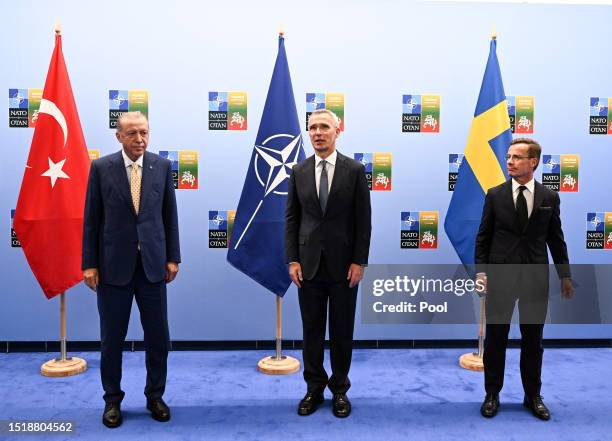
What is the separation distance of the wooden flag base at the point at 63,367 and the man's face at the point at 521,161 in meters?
2.99

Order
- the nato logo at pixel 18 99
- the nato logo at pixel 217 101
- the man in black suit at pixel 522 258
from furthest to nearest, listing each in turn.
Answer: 1. the nato logo at pixel 217 101
2. the nato logo at pixel 18 99
3. the man in black suit at pixel 522 258

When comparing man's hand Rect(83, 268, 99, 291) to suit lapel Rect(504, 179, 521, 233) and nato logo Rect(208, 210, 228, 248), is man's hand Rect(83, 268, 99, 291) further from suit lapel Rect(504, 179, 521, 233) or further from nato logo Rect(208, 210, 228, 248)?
suit lapel Rect(504, 179, 521, 233)

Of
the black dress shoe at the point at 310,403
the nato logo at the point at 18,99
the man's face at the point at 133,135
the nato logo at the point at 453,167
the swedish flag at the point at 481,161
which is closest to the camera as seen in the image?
the man's face at the point at 133,135

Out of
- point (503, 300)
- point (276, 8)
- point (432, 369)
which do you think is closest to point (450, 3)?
point (276, 8)

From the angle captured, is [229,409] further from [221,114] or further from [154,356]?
[221,114]

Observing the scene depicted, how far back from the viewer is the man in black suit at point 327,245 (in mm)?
2848

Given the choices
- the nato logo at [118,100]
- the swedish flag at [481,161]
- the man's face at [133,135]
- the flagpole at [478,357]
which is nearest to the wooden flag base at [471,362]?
the flagpole at [478,357]

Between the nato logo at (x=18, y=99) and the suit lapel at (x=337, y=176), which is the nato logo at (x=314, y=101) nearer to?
the suit lapel at (x=337, y=176)

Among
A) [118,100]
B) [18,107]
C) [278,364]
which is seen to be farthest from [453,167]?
[18,107]

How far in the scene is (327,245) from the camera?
112 inches

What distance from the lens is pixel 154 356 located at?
2824mm

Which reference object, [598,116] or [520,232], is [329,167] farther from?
[598,116]

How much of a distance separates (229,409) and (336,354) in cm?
67

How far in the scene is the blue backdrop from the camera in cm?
402
